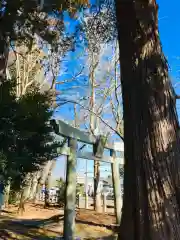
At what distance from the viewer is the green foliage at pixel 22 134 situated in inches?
187

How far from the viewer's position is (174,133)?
351 cm

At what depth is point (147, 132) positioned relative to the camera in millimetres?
3508

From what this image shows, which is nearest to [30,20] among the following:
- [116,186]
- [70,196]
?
[70,196]

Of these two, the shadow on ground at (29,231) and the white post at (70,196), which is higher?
the white post at (70,196)

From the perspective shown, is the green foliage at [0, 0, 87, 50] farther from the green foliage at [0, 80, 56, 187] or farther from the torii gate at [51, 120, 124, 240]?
the torii gate at [51, 120, 124, 240]

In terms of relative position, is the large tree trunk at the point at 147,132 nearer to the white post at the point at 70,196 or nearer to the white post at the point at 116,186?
the white post at the point at 70,196

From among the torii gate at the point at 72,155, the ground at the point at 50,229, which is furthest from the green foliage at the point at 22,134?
the ground at the point at 50,229

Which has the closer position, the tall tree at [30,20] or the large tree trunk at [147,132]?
the large tree trunk at [147,132]

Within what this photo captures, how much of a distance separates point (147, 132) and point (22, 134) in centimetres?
222

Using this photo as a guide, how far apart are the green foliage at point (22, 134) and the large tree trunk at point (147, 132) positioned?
1883 mm

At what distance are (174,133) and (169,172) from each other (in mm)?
459

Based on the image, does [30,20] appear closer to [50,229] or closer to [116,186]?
[50,229]

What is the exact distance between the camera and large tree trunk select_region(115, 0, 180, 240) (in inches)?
128

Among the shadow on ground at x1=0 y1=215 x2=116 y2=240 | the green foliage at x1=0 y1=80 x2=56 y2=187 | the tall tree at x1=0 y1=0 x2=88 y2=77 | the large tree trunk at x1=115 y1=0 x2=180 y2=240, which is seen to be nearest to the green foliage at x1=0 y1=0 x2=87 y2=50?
the tall tree at x1=0 y1=0 x2=88 y2=77
